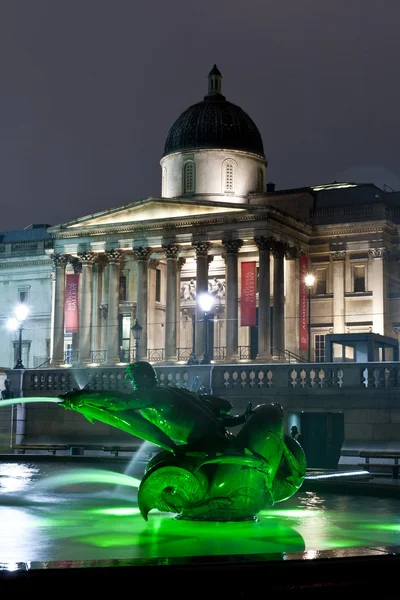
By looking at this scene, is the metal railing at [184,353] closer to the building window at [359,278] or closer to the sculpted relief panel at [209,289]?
the sculpted relief panel at [209,289]

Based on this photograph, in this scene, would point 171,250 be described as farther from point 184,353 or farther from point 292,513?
point 292,513

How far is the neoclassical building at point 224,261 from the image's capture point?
6056 centimetres

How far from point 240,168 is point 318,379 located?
114 ft

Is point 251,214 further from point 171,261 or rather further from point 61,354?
point 61,354

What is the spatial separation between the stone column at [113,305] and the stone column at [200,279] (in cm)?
547

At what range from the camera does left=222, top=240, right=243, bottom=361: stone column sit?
5956 cm

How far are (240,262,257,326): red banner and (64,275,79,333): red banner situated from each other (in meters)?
11.5

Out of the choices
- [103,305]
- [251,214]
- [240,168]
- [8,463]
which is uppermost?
[240,168]

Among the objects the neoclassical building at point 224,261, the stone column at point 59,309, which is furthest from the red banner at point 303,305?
the stone column at point 59,309

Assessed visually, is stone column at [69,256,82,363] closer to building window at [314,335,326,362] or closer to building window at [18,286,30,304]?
building window at [18,286,30,304]

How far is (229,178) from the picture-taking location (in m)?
69.3

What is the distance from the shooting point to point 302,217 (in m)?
65.9

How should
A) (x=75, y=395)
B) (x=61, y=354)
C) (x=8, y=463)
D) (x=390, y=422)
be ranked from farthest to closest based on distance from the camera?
(x=61, y=354) < (x=390, y=422) < (x=8, y=463) < (x=75, y=395)

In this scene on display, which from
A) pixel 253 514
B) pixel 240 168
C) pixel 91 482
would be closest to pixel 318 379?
pixel 91 482
